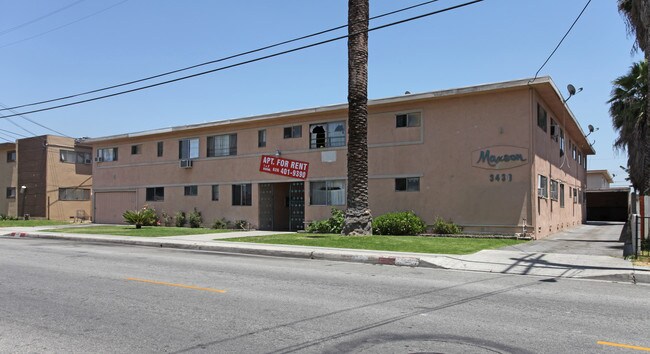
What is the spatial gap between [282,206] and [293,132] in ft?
15.3

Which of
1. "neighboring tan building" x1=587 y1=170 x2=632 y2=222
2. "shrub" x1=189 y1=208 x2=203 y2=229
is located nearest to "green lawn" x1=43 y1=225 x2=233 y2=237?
"shrub" x1=189 y1=208 x2=203 y2=229

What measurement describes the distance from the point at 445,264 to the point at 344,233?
24.9ft

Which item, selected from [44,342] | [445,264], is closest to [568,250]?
[445,264]

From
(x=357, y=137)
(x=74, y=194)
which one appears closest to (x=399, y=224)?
(x=357, y=137)

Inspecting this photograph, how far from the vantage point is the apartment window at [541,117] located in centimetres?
2128

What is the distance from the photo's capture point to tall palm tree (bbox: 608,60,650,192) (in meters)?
26.6

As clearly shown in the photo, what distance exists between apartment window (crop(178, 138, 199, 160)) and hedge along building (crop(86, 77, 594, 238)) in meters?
0.09

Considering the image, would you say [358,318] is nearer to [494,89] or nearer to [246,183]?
[494,89]

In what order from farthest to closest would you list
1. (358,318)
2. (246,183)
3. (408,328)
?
(246,183), (358,318), (408,328)

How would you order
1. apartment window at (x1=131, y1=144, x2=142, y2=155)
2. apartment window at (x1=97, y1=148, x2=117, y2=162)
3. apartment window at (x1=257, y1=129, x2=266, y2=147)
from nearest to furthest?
apartment window at (x1=257, y1=129, x2=266, y2=147)
apartment window at (x1=131, y1=144, x2=142, y2=155)
apartment window at (x1=97, y1=148, x2=117, y2=162)

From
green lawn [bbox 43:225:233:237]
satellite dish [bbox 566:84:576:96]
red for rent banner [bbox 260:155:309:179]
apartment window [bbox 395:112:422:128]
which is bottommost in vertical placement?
green lawn [bbox 43:225:233:237]

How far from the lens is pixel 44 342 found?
561cm

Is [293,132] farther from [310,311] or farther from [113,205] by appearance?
[310,311]

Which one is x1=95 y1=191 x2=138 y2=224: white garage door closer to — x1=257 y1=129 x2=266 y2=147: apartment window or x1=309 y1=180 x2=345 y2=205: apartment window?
x1=257 y1=129 x2=266 y2=147: apartment window
